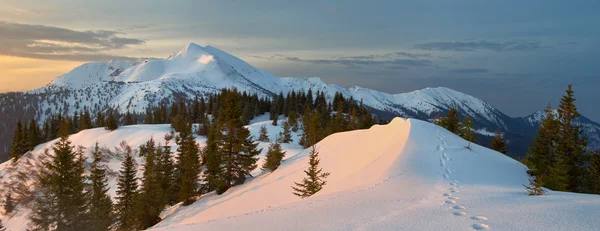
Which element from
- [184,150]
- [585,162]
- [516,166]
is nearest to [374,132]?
[516,166]

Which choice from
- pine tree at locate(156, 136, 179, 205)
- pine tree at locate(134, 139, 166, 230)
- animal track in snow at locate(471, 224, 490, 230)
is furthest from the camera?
pine tree at locate(156, 136, 179, 205)

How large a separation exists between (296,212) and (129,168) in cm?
2694

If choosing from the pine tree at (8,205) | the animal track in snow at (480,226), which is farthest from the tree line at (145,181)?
the pine tree at (8,205)

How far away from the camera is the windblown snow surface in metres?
6.64

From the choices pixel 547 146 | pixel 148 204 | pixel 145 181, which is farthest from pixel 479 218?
pixel 145 181

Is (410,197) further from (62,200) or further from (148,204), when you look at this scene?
(148,204)

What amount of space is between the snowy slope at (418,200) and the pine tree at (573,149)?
8136mm

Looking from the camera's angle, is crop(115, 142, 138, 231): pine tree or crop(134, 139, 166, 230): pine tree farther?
crop(115, 142, 138, 231): pine tree

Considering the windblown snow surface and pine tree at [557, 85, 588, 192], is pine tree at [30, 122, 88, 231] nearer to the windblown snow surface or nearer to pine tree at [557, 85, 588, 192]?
the windblown snow surface

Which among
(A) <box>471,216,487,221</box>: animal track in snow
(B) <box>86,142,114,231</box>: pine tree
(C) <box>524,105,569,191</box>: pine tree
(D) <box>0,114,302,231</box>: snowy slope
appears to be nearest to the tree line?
(B) <box>86,142,114,231</box>: pine tree

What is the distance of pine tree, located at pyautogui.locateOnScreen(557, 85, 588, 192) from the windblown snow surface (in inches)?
323

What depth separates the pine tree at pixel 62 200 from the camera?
19641 millimetres

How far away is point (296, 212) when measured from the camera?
28.2 ft

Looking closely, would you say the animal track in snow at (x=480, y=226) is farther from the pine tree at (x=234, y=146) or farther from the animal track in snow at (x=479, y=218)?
the pine tree at (x=234, y=146)
